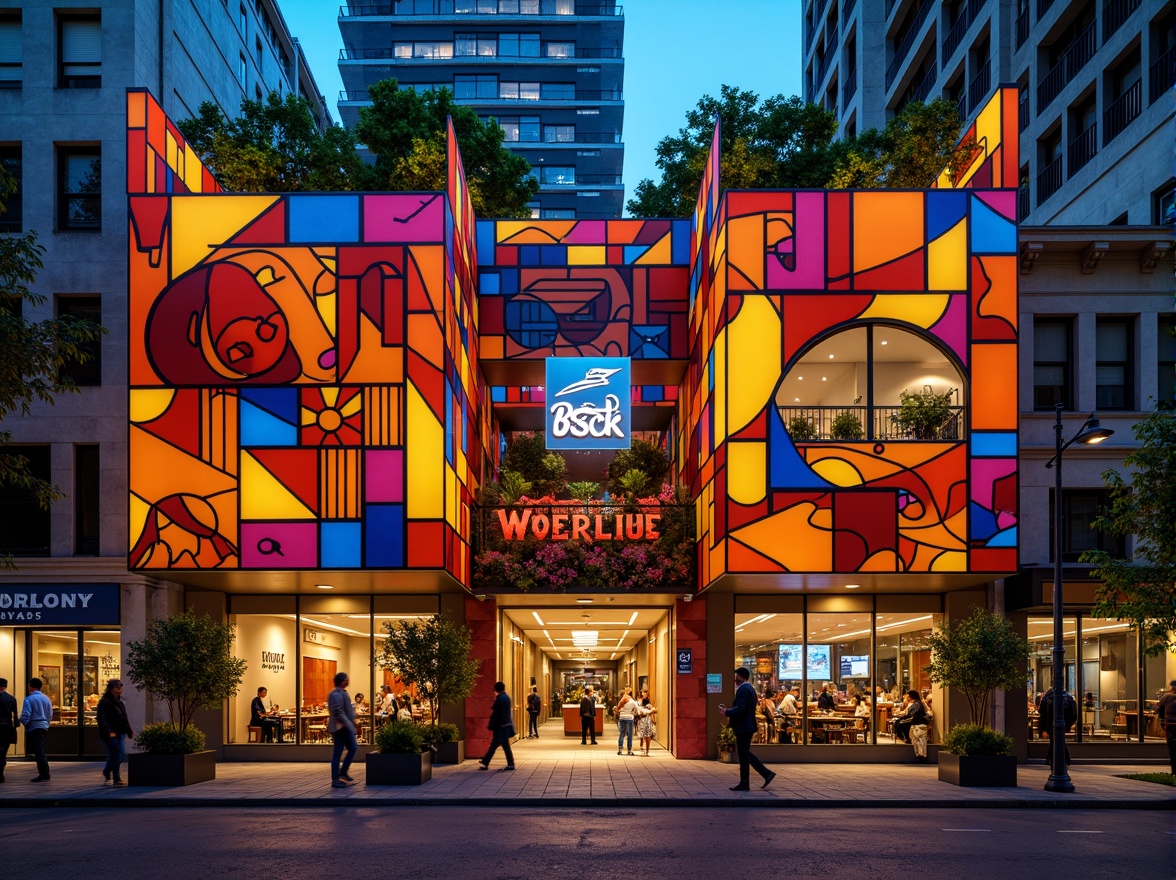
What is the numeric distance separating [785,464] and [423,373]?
6.94m

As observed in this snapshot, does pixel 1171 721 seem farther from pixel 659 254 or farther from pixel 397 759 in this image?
pixel 659 254

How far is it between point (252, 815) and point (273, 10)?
37.0 meters

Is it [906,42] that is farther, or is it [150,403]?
[906,42]

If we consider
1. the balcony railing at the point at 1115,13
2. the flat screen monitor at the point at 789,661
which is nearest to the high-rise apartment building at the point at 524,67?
the balcony railing at the point at 1115,13

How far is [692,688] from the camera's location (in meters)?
23.8

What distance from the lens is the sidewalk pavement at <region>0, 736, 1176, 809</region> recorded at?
15945 mm

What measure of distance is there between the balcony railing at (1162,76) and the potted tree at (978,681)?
15592mm

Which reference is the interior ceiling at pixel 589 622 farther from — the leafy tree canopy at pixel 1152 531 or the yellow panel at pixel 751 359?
the leafy tree canopy at pixel 1152 531

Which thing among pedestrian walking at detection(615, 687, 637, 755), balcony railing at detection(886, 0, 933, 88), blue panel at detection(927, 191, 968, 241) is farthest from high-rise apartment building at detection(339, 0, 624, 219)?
blue panel at detection(927, 191, 968, 241)

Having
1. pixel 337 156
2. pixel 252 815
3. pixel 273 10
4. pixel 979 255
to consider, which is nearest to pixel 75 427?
pixel 252 815

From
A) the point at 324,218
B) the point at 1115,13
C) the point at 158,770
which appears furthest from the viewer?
the point at 1115,13

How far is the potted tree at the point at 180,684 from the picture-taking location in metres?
17.9

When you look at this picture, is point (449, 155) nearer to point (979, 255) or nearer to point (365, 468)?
point (365, 468)

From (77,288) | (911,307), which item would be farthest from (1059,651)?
(77,288)
